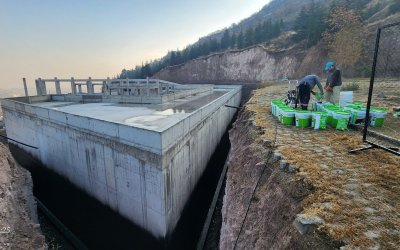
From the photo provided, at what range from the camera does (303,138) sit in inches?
264

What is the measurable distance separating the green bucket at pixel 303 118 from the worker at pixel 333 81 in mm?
2909

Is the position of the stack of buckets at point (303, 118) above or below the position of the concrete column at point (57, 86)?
below

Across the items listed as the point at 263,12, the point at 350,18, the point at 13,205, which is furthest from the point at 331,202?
the point at 263,12

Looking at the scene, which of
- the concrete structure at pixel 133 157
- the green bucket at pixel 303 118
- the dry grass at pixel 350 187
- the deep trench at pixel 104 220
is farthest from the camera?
the deep trench at pixel 104 220

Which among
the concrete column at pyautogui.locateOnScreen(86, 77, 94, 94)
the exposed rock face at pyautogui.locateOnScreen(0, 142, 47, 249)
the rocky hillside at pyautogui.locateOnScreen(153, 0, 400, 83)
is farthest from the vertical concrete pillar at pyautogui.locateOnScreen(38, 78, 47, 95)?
the rocky hillside at pyautogui.locateOnScreen(153, 0, 400, 83)

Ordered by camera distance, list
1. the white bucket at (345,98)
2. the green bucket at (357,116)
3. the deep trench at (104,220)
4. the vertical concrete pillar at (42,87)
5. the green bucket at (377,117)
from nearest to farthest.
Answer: the green bucket at (377,117) → the green bucket at (357,116) → the deep trench at (104,220) → the white bucket at (345,98) → the vertical concrete pillar at (42,87)

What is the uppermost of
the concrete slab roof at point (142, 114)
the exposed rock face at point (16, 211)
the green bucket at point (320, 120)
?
the green bucket at point (320, 120)

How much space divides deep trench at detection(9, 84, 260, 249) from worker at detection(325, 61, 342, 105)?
6.82 meters

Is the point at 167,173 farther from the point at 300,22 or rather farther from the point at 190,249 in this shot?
the point at 300,22

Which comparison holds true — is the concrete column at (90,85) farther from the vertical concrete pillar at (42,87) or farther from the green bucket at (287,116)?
the green bucket at (287,116)

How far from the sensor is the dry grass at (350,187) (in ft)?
9.48

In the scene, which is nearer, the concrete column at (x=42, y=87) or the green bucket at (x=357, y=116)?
the green bucket at (x=357, y=116)

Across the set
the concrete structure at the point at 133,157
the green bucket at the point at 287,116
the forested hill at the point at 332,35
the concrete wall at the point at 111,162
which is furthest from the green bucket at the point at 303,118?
the forested hill at the point at 332,35

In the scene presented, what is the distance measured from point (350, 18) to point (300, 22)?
21.2m
